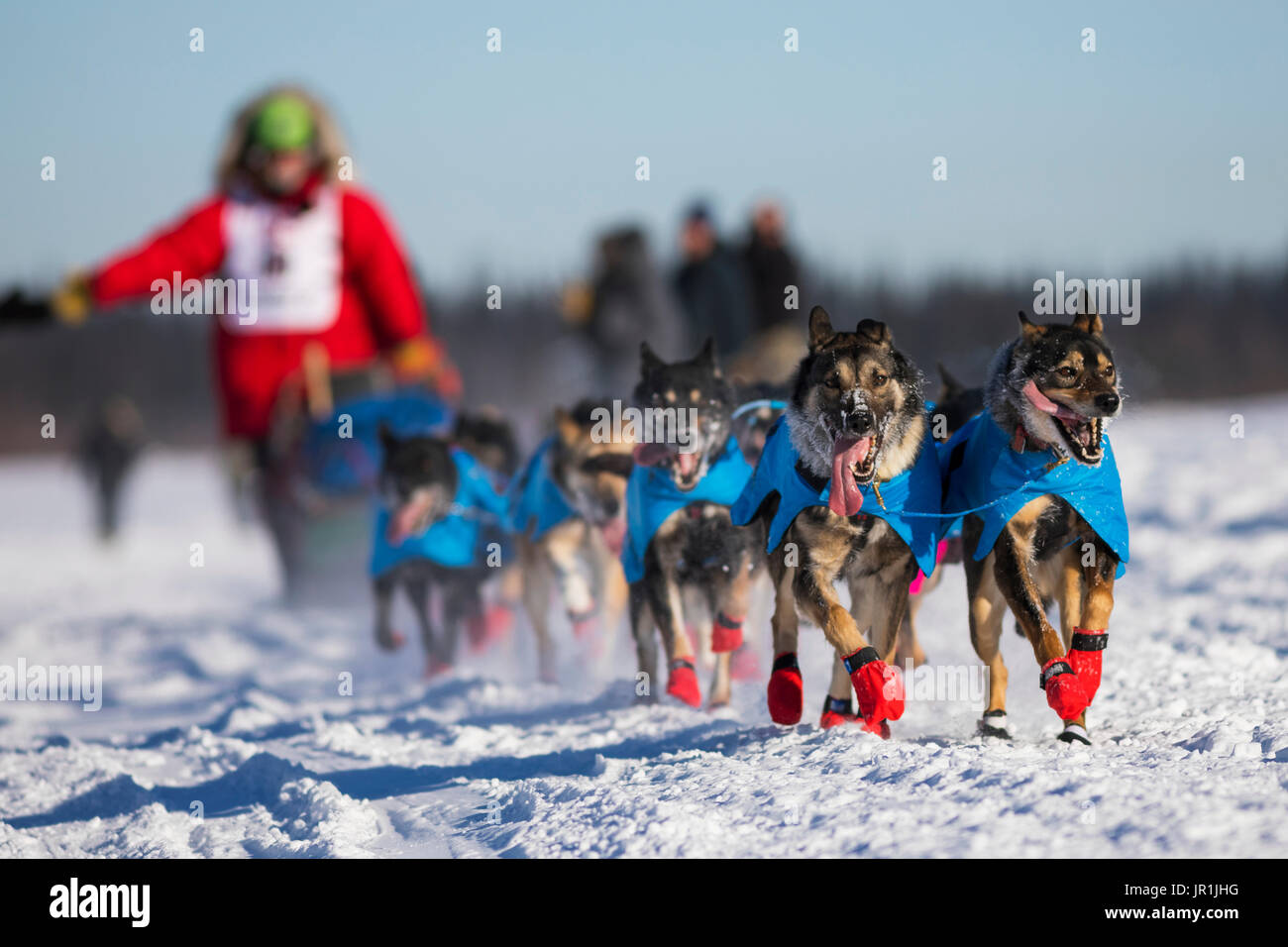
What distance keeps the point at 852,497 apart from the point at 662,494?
137 cm

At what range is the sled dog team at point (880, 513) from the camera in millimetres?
4637

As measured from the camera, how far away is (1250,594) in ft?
27.1

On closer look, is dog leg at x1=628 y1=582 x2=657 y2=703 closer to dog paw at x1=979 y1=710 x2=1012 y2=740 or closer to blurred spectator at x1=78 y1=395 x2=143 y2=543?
dog paw at x1=979 y1=710 x2=1012 y2=740

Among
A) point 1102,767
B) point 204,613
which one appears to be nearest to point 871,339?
point 1102,767

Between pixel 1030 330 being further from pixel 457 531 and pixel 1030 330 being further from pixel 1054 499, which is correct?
pixel 457 531

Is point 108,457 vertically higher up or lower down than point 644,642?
higher up

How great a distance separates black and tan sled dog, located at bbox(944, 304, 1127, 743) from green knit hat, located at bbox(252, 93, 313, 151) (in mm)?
5268

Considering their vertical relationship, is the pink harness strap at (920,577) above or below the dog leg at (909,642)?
above

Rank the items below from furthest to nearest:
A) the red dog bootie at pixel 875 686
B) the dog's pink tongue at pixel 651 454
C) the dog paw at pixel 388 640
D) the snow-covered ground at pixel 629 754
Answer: the dog paw at pixel 388 640, the dog's pink tongue at pixel 651 454, the red dog bootie at pixel 875 686, the snow-covered ground at pixel 629 754

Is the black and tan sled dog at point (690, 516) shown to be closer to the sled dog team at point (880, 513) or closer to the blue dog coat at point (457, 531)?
the sled dog team at point (880, 513)

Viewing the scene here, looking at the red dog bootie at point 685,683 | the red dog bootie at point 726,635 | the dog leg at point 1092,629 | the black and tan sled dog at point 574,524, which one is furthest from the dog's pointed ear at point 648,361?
the dog leg at point 1092,629

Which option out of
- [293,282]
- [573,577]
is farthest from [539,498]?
[293,282]

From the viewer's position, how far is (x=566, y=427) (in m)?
7.29

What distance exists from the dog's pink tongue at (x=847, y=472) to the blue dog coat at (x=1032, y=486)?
352 mm
